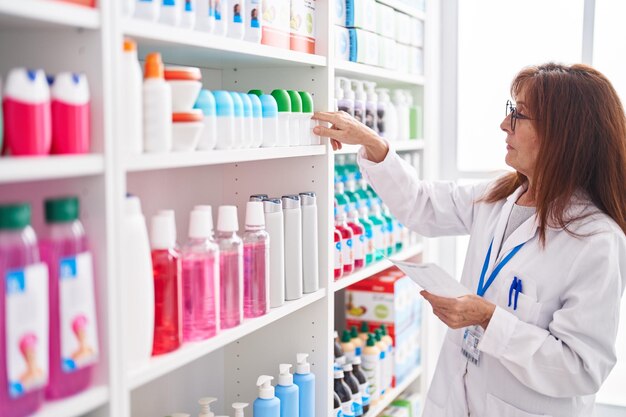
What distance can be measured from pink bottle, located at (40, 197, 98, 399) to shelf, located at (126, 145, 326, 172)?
171 mm

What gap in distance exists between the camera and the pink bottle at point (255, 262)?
1852mm

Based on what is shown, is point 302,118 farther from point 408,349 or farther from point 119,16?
point 408,349

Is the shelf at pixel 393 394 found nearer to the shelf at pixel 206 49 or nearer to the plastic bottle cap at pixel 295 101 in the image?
the plastic bottle cap at pixel 295 101

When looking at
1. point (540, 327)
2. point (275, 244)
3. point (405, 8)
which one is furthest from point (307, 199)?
point (405, 8)

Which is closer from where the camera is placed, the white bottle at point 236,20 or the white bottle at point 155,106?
the white bottle at point 155,106

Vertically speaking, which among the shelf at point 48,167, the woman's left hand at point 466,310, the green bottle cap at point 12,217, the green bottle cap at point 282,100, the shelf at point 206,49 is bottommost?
the woman's left hand at point 466,310

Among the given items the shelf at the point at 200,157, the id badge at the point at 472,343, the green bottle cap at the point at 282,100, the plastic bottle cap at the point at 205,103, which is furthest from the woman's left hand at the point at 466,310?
the plastic bottle cap at the point at 205,103

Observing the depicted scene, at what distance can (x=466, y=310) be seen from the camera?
6.85 feet

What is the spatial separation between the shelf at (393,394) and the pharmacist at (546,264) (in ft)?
1.32

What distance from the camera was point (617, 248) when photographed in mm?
2061

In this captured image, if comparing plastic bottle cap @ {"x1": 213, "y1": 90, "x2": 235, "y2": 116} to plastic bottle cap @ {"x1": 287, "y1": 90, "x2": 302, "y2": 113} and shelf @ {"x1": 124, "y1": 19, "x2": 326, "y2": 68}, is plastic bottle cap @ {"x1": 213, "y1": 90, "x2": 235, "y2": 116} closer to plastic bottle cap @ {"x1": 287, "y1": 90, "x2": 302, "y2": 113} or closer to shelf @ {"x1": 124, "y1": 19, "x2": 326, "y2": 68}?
shelf @ {"x1": 124, "y1": 19, "x2": 326, "y2": 68}

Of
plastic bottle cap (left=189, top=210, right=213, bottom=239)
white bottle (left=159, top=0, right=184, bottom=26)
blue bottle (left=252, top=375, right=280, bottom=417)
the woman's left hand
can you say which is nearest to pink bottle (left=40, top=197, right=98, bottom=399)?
plastic bottle cap (left=189, top=210, right=213, bottom=239)

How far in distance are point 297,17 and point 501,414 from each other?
4.50 feet

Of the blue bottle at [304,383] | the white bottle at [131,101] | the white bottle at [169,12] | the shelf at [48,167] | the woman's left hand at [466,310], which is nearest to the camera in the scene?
the shelf at [48,167]
